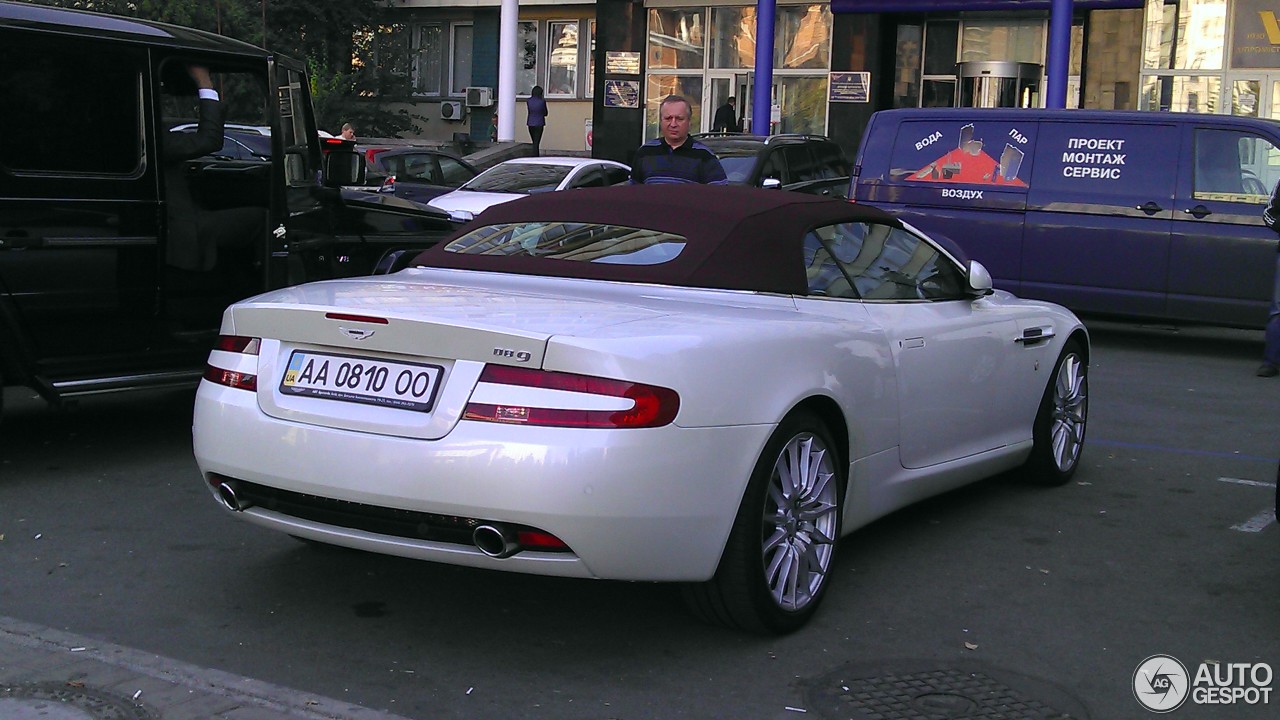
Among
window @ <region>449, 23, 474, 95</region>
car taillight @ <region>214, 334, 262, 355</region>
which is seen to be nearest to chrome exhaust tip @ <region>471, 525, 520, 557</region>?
car taillight @ <region>214, 334, 262, 355</region>

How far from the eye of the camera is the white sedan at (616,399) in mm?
4008

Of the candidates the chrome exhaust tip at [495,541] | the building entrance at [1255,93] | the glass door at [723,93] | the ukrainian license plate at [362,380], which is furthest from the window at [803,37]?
the chrome exhaust tip at [495,541]

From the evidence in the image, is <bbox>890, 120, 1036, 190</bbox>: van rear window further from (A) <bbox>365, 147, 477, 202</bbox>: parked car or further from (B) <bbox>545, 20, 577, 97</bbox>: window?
(B) <bbox>545, 20, 577, 97</bbox>: window

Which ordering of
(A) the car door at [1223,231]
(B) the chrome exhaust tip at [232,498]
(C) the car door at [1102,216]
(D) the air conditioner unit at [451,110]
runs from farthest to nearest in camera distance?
1. (D) the air conditioner unit at [451,110]
2. (C) the car door at [1102,216]
3. (A) the car door at [1223,231]
4. (B) the chrome exhaust tip at [232,498]

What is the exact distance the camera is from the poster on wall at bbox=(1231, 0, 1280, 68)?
2567cm

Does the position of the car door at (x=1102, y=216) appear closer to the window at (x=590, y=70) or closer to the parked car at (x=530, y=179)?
the parked car at (x=530, y=179)

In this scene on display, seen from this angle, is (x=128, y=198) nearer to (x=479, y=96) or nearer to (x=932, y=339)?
(x=932, y=339)

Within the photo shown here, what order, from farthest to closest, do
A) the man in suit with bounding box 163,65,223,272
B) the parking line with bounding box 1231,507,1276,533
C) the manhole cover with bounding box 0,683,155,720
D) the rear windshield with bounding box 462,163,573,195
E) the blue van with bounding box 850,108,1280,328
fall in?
the rear windshield with bounding box 462,163,573,195, the blue van with bounding box 850,108,1280,328, the man in suit with bounding box 163,65,223,272, the parking line with bounding box 1231,507,1276,533, the manhole cover with bounding box 0,683,155,720

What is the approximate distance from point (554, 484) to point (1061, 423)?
3.69 m

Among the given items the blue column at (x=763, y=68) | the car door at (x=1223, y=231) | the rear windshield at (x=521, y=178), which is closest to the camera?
the car door at (x=1223, y=231)

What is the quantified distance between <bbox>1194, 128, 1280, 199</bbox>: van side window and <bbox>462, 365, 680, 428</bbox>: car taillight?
9.23m

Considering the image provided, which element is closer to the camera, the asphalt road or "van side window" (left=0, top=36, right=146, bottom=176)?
the asphalt road

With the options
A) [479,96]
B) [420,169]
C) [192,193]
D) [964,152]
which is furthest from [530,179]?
[479,96]

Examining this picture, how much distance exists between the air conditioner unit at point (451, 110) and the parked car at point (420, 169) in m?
16.8
